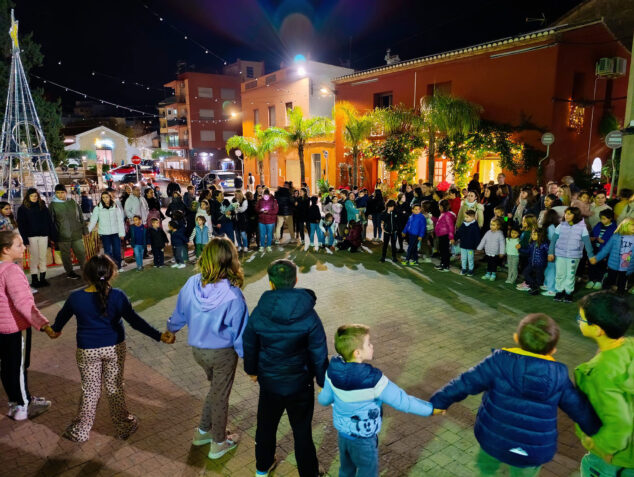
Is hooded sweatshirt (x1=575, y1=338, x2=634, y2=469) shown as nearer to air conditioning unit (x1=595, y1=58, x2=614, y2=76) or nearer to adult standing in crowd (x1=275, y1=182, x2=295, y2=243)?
adult standing in crowd (x1=275, y1=182, x2=295, y2=243)

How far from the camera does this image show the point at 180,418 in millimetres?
4457

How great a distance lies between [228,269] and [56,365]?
11.8ft

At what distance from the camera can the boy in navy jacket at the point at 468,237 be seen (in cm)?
948

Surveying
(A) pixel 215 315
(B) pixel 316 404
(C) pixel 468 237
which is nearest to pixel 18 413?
(A) pixel 215 315

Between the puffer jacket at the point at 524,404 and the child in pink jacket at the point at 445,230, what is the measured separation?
7.67m

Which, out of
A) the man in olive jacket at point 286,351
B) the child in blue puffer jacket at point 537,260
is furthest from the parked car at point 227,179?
the man in olive jacket at point 286,351

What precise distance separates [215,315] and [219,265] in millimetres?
407

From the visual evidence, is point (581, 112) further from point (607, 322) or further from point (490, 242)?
point (607, 322)

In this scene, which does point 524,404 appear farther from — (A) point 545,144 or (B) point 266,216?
(A) point 545,144

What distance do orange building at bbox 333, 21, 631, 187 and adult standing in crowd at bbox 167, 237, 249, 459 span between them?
50.4ft

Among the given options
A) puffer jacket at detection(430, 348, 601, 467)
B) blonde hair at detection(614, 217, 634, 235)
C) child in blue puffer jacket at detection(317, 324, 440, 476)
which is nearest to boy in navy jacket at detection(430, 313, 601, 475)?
puffer jacket at detection(430, 348, 601, 467)

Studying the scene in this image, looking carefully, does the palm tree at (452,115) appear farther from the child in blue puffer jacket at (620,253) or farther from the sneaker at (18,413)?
the sneaker at (18,413)

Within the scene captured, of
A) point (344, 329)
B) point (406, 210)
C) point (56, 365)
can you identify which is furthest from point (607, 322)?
point (406, 210)

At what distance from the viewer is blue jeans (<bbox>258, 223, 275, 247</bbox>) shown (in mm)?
12414
